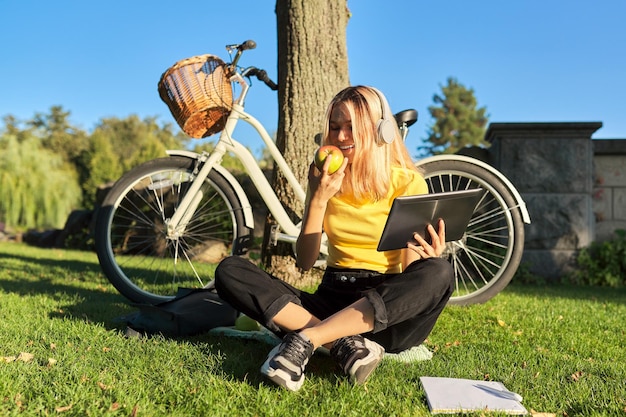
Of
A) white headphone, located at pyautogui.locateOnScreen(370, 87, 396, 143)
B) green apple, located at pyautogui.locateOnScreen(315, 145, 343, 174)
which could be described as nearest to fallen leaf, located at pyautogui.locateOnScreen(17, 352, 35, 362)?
green apple, located at pyautogui.locateOnScreen(315, 145, 343, 174)

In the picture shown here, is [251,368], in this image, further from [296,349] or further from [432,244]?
[432,244]

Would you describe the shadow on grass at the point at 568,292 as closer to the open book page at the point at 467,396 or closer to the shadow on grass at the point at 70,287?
the open book page at the point at 467,396

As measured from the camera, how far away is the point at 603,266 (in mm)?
5898

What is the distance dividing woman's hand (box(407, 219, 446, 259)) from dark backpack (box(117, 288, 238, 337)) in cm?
111

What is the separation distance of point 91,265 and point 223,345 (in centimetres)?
419

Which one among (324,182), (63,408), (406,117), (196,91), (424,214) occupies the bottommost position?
(63,408)

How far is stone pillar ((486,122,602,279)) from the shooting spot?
19.1ft

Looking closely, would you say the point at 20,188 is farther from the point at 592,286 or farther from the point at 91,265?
the point at 592,286

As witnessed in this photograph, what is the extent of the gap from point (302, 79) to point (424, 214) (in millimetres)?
2134

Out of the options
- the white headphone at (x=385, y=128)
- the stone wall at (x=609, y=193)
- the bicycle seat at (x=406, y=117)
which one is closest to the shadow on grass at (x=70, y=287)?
the white headphone at (x=385, y=128)

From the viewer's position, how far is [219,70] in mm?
3408

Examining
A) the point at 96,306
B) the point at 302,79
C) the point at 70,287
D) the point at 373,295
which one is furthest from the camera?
the point at 70,287

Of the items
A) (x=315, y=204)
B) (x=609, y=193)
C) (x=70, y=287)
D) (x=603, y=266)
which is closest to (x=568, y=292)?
(x=603, y=266)

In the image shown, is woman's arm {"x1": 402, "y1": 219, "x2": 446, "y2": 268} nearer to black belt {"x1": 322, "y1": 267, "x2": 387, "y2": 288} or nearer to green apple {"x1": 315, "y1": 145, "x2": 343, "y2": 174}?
black belt {"x1": 322, "y1": 267, "x2": 387, "y2": 288}
